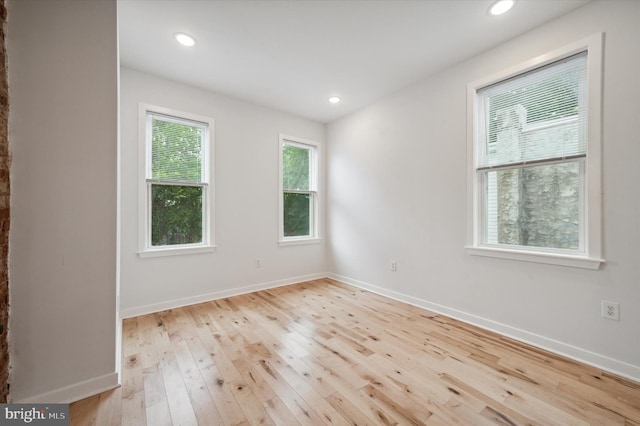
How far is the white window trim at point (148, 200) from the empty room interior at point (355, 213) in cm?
2

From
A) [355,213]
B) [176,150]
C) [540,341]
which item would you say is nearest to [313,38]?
[176,150]

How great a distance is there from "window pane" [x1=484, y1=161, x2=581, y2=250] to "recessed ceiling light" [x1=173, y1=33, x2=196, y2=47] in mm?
3065

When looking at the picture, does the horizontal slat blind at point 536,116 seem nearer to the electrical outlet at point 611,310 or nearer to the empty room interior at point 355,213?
the empty room interior at point 355,213

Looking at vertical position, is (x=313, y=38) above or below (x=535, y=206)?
above

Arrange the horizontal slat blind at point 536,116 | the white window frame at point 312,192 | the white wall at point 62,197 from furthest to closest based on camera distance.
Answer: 1. the white window frame at point 312,192
2. the horizontal slat blind at point 536,116
3. the white wall at point 62,197

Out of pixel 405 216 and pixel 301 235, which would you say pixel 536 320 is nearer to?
pixel 405 216

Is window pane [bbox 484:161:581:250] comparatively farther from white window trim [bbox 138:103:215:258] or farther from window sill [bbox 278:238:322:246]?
white window trim [bbox 138:103:215:258]

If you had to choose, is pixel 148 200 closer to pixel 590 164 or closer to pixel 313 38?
pixel 313 38

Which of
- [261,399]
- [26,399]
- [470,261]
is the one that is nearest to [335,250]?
[470,261]

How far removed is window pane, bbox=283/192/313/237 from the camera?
13.6ft

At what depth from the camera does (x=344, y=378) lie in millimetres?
1734

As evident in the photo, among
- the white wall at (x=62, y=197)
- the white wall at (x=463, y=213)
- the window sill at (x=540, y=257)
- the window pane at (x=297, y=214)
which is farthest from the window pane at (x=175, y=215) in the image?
the window sill at (x=540, y=257)

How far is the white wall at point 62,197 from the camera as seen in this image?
4.63 feet

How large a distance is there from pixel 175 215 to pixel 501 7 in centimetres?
372
